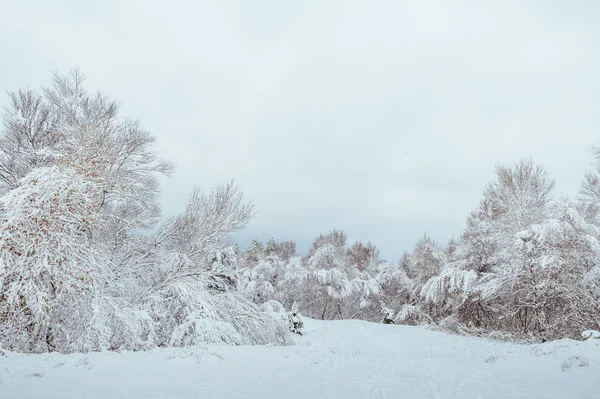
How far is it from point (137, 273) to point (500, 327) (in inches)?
580

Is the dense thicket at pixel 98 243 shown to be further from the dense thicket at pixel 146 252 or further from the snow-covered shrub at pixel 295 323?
the snow-covered shrub at pixel 295 323

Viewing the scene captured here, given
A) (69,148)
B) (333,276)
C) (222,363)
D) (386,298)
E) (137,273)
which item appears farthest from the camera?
(386,298)

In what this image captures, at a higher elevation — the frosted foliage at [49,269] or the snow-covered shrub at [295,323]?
the frosted foliage at [49,269]

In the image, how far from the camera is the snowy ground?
4.32 meters

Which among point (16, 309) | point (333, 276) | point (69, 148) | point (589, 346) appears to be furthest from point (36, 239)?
point (333, 276)

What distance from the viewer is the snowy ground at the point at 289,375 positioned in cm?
432

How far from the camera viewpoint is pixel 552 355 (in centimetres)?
680

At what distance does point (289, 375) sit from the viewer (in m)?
5.69

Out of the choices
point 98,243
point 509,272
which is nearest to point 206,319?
point 98,243

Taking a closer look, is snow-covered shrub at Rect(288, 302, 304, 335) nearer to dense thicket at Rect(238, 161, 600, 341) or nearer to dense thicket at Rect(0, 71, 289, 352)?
dense thicket at Rect(0, 71, 289, 352)

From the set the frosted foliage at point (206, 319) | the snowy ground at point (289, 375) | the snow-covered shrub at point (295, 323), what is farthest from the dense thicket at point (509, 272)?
the frosted foliage at point (206, 319)

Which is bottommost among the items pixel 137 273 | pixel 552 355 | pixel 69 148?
pixel 552 355

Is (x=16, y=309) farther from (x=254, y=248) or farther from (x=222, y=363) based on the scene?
(x=254, y=248)

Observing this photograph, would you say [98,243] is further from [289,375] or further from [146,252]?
[289,375]
